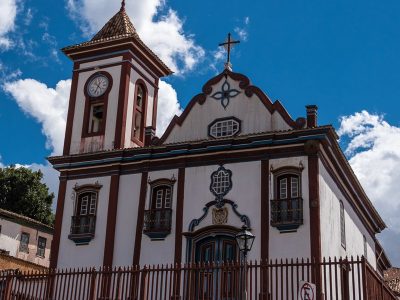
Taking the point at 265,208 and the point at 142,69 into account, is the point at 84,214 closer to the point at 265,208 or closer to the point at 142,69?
the point at 142,69

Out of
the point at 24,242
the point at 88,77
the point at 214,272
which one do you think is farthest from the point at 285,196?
the point at 24,242

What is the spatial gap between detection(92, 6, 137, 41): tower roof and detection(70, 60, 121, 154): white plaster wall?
1.81 meters

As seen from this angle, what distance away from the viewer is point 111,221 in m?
25.1

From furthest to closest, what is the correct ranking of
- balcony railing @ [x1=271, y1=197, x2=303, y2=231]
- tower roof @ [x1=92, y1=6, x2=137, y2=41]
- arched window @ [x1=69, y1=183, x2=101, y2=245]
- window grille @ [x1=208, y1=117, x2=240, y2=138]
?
1. tower roof @ [x1=92, y1=6, x2=137, y2=41]
2. arched window @ [x1=69, y1=183, x2=101, y2=245]
3. window grille @ [x1=208, y1=117, x2=240, y2=138]
4. balcony railing @ [x1=271, y1=197, x2=303, y2=231]

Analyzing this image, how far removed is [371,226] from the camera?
3225 centimetres

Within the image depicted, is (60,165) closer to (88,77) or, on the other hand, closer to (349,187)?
(88,77)

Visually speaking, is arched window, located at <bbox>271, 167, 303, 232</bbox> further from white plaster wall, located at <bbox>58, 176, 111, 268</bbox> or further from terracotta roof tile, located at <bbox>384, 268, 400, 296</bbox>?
terracotta roof tile, located at <bbox>384, 268, 400, 296</bbox>

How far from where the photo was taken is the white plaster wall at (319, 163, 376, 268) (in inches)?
886

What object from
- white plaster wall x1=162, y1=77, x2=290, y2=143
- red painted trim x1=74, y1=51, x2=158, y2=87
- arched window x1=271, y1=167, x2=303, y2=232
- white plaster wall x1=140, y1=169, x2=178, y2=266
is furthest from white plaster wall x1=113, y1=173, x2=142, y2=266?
arched window x1=271, y1=167, x2=303, y2=232

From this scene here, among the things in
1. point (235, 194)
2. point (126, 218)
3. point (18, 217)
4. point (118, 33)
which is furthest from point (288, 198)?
point (18, 217)

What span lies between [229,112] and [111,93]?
233 inches

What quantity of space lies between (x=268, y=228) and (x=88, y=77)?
1156 centimetres

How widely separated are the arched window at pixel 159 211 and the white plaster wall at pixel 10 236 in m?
16.5

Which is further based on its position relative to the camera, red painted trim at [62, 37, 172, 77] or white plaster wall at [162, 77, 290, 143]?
red painted trim at [62, 37, 172, 77]
